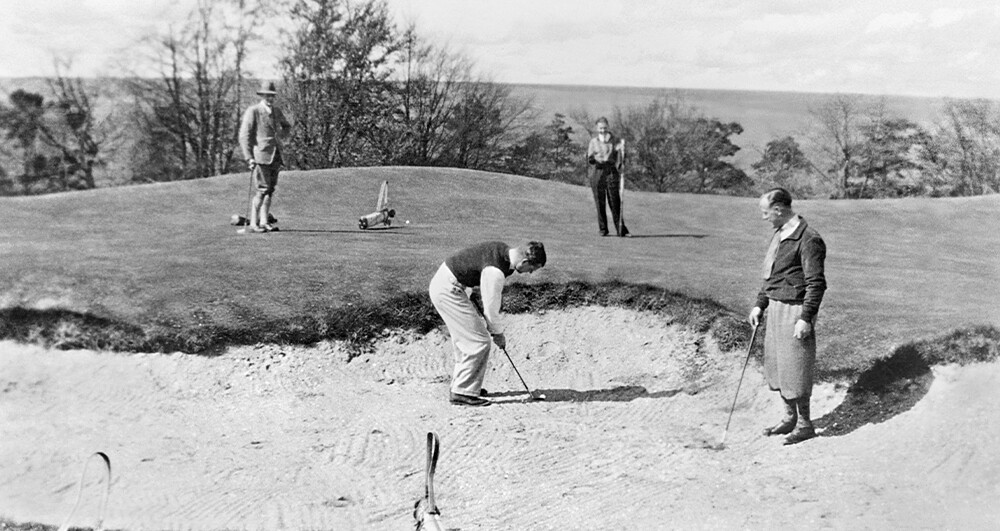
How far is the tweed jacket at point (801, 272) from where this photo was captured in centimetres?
534

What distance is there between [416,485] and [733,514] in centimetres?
200

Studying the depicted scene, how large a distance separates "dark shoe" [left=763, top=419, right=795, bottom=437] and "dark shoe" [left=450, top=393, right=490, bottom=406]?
1942mm

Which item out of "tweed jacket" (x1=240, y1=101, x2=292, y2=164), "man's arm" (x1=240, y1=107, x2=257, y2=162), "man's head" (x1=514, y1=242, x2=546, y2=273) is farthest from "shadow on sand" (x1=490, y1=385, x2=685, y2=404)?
"man's arm" (x1=240, y1=107, x2=257, y2=162)

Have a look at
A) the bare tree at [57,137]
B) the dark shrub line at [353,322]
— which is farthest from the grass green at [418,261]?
the bare tree at [57,137]

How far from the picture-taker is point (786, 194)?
554 cm

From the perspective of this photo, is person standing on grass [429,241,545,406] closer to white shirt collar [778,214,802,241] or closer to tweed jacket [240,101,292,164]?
white shirt collar [778,214,802,241]

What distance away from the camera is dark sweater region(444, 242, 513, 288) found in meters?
6.14

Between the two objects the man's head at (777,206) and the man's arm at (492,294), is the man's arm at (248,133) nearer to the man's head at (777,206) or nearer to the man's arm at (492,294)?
the man's arm at (492,294)

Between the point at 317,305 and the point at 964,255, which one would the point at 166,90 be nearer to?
the point at 317,305

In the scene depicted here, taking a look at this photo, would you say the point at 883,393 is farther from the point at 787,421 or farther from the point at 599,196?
the point at 599,196

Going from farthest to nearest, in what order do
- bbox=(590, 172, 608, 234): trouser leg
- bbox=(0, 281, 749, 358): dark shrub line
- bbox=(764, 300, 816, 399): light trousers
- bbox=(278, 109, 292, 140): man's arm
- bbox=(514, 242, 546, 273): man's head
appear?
1. bbox=(278, 109, 292, 140): man's arm
2. bbox=(590, 172, 608, 234): trouser leg
3. bbox=(0, 281, 749, 358): dark shrub line
4. bbox=(514, 242, 546, 273): man's head
5. bbox=(764, 300, 816, 399): light trousers

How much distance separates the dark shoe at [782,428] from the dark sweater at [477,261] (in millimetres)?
2062

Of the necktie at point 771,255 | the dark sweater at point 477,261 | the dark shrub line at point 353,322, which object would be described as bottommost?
the dark shrub line at point 353,322

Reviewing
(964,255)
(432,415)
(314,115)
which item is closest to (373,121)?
(314,115)
